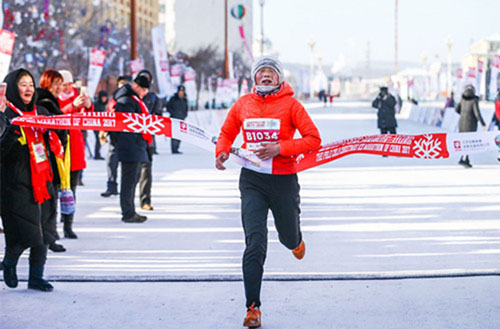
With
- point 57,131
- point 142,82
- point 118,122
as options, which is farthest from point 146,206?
point 118,122

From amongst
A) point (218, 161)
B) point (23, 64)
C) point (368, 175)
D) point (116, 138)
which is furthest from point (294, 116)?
point (23, 64)

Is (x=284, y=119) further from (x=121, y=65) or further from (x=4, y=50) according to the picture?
(x=121, y=65)

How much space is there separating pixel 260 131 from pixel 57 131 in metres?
2.27

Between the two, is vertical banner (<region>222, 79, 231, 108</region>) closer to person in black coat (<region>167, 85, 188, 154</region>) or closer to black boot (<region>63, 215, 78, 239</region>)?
person in black coat (<region>167, 85, 188, 154</region>)

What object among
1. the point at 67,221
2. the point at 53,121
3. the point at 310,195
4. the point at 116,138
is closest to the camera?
the point at 53,121

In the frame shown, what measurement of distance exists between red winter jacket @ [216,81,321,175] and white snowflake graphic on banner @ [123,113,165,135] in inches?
41.1

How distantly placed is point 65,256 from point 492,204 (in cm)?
575

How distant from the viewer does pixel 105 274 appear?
6.51 m

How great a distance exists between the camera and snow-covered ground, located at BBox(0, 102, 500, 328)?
17.2 ft

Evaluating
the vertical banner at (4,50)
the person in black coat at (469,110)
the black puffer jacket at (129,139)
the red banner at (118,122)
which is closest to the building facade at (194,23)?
the person in black coat at (469,110)

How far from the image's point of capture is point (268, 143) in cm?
515

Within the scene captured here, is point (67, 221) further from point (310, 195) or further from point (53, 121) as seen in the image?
point (310, 195)

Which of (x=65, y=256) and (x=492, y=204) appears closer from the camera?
(x=65, y=256)

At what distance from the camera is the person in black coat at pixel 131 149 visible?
924cm
